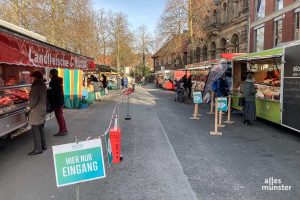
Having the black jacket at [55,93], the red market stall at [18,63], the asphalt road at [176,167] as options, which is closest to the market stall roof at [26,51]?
the red market stall at [18,63]

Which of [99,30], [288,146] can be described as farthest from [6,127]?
[99,30]

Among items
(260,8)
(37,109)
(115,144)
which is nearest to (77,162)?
(115,144)

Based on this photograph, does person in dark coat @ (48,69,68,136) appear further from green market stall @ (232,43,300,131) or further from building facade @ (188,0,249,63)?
building facade @ (188,0,249,63)

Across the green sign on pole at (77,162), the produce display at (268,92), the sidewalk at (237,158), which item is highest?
the produce display at (268,92)

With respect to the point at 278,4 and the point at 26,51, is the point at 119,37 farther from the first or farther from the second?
the point at 26,51

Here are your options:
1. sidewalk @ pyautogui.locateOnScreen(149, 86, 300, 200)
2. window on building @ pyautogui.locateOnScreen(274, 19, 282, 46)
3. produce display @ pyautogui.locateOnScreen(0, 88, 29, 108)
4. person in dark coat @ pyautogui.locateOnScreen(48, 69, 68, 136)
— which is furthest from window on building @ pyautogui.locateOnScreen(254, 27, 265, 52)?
produce display @ pyautogui.locateOnScreen(0, 88, 29, 108)

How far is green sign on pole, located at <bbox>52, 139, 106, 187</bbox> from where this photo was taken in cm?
329

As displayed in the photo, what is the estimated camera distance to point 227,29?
116 feet

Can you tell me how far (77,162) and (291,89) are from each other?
7671 mm

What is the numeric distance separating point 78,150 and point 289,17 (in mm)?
22673

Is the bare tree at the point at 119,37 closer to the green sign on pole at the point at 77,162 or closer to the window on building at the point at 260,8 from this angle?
the window on building at the point at 260,8

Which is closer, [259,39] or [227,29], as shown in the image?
[259,39]

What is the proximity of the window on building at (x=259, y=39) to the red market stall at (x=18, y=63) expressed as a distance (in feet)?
69.5

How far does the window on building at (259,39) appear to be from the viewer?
27547 mm
